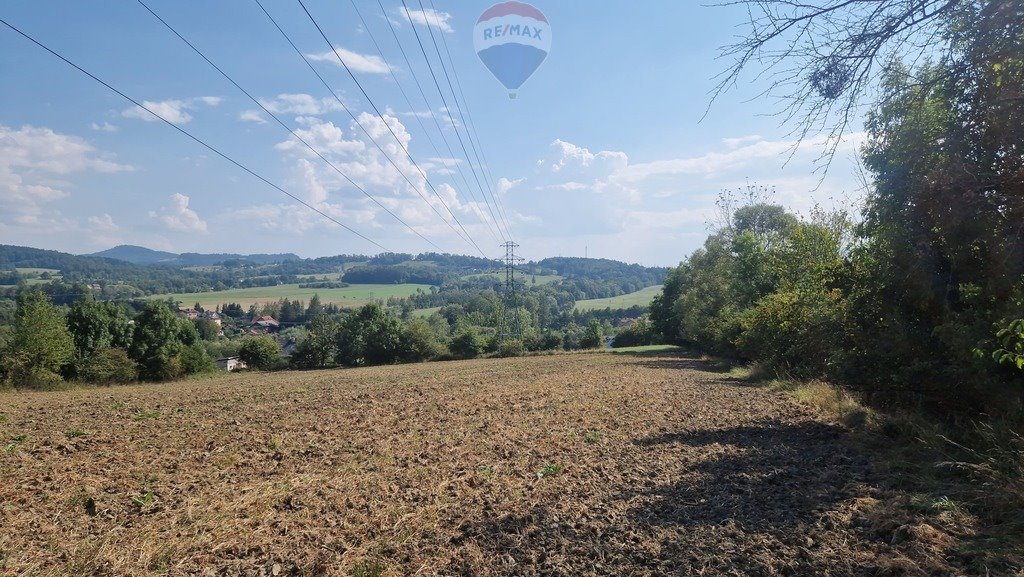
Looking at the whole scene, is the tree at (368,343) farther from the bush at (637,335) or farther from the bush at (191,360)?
the bush at (637,335)

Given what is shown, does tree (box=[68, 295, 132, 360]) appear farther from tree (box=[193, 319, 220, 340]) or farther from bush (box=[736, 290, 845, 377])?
bush (box=[736, 290, 845, 377])

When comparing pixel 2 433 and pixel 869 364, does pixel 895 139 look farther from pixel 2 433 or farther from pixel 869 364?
pixel 2 433

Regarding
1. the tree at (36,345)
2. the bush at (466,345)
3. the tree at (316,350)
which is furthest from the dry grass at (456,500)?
the bush at (466,345)

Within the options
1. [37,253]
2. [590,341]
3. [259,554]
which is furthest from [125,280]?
[259,554]

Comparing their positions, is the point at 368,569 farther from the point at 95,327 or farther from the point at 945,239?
the point at 95,327

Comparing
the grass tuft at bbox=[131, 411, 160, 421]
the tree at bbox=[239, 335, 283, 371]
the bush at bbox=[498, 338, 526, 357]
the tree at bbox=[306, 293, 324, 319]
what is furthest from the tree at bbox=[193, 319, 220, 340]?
the grass tuft at bbox=[131, 411, 160, 421]
